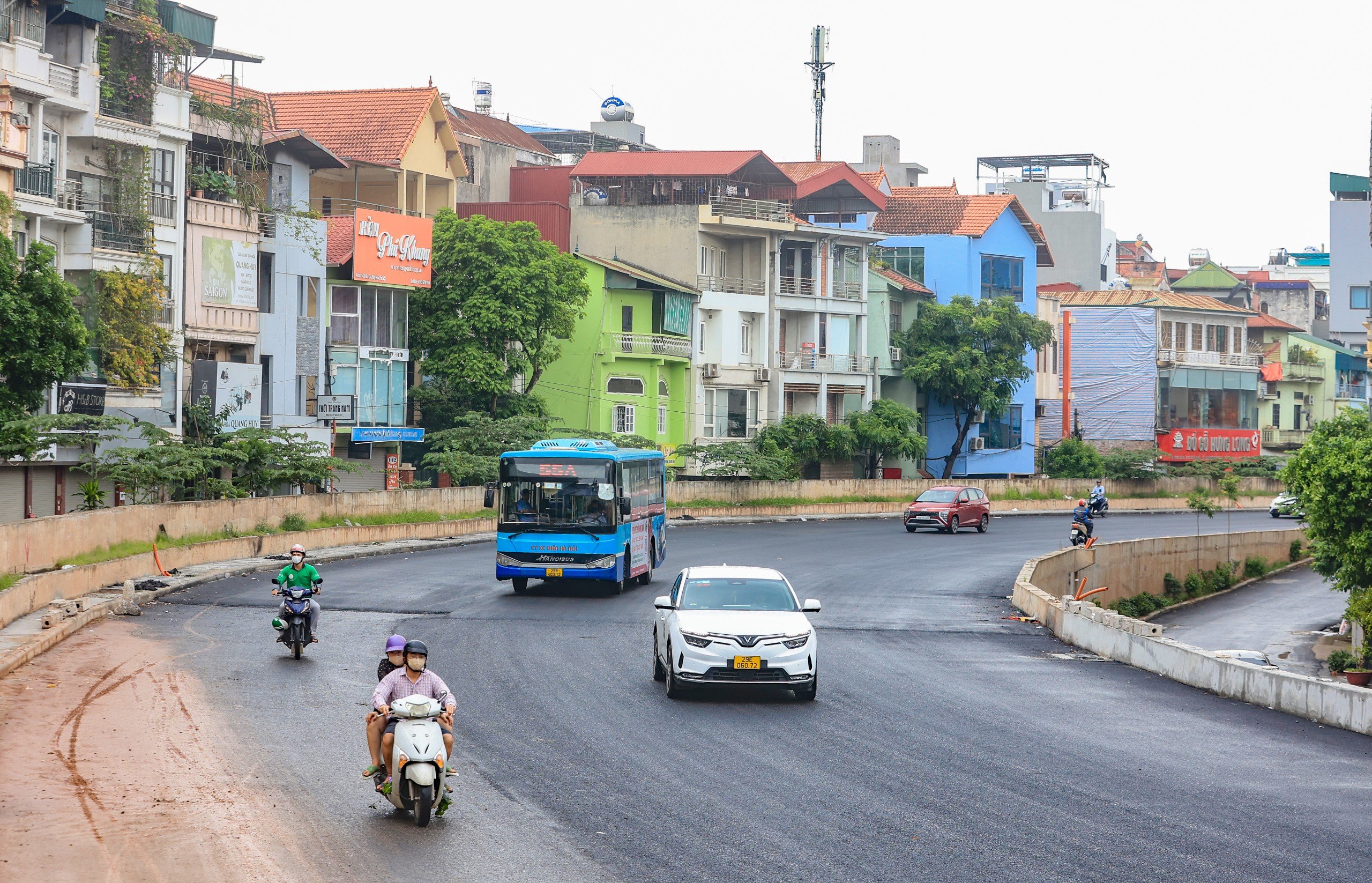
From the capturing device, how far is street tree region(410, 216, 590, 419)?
59250mm

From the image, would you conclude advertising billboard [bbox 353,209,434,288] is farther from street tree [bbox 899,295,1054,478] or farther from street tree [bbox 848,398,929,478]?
street tree [bbox 899,295,1054,478]

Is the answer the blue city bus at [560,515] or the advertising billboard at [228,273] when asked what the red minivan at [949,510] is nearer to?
the advertising billboard at [228,273]

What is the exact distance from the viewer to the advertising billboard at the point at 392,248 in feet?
182

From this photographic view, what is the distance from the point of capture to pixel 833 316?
75.1 m

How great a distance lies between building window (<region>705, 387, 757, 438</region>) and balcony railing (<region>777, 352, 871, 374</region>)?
228 centimetres

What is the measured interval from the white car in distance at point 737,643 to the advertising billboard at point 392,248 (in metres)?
38.8

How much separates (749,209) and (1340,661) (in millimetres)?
42951

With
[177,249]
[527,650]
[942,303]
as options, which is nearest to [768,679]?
[527,650]

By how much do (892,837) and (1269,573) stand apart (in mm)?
48650

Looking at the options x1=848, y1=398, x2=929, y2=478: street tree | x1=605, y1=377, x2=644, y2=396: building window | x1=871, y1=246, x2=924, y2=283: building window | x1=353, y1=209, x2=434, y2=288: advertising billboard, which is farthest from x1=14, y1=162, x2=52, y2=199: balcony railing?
x1=871, y1=246, x2=924, y2=283: building window

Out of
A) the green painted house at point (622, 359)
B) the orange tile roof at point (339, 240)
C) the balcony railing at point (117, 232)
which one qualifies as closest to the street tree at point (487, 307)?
the orange tile roof at point (339, 240)

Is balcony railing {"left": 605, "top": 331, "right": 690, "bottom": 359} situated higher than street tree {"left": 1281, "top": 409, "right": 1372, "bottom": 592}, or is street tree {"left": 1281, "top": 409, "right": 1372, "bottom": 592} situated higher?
balcony railing {"left": 605, "top": 331, "right": 690, "bottom": 359}

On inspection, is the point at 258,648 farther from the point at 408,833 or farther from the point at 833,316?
the point at 833,316

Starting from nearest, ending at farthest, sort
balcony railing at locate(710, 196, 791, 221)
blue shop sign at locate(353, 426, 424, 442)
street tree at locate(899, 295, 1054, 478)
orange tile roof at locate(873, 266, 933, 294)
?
blue shop sign at locate(353, 426, 424, 442) → balcony railing at locate(710, 196, 791, 221) → street tree at locate(899, 295, 1054, 478) → orange tile roof at locate(873, 266, 933, 294)
